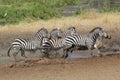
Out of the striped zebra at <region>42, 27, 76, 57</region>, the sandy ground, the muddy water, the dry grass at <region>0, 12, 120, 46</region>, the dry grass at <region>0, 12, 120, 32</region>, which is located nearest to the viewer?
the sandy ground

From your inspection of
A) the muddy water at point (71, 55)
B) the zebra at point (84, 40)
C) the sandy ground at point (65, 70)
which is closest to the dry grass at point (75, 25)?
the muddy water at point (71, 55)

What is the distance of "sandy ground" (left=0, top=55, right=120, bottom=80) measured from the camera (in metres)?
11.3

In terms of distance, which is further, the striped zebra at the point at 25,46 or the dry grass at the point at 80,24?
the dry grass at the point at 80,24

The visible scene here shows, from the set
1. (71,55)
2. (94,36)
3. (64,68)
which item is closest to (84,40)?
(94,36)

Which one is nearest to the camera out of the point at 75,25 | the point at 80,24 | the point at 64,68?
the point at 64,68

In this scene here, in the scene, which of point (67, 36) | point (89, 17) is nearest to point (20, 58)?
point (67, 36)

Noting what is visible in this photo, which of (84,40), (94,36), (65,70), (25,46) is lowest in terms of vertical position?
(65,70)

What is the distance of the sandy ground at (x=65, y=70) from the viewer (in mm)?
11305

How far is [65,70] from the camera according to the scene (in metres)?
12.5

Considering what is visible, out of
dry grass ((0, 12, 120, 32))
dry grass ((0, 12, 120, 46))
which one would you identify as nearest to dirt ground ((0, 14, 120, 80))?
dry grass ((0, 12, 120, 46))

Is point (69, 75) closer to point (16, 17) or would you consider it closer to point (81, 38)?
point (81, 38)

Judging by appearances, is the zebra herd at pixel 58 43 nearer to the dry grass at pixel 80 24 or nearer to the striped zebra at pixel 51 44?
the striped zebra at pixel 51 44

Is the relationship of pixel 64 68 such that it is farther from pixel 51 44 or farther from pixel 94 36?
pixel 94 36

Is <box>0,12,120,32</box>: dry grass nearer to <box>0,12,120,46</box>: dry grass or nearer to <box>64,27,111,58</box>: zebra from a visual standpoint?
<box>0,12,120,46</box>: dry grass
